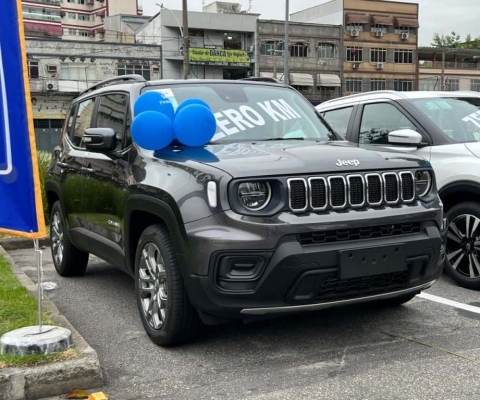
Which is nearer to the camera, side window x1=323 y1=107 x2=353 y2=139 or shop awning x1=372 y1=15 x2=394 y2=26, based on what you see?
side window x1=323 y1=107 x2=353 y2=139

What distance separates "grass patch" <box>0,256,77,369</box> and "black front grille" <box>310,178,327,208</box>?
66.1 inches

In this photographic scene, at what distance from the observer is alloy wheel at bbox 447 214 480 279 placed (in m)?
5.46

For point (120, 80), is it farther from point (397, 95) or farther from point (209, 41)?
point (209, 41)

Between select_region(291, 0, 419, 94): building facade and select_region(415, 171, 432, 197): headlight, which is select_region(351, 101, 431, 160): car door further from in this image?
select_region(291, 0, 419, 94): building facade

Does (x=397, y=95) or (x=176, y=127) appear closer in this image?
(x=176, y=127)

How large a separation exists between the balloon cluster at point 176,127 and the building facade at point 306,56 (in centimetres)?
5095

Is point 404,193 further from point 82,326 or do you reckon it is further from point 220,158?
point 82,326

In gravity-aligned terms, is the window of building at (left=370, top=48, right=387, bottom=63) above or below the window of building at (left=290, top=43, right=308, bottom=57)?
below

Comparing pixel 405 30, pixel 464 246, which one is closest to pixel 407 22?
pixel 405 30

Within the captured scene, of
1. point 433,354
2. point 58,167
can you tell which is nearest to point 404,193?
point 433,354

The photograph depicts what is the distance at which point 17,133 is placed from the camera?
364cm

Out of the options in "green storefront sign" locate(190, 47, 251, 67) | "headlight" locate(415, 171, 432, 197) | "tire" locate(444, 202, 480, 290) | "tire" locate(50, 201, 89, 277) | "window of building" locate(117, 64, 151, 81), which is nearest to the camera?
"headlight" locate(415, 171, 432, 197)

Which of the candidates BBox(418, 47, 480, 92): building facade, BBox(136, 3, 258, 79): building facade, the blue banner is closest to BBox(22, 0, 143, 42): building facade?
BBox(136, 3, 258, 79): building facade

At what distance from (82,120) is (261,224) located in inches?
122
